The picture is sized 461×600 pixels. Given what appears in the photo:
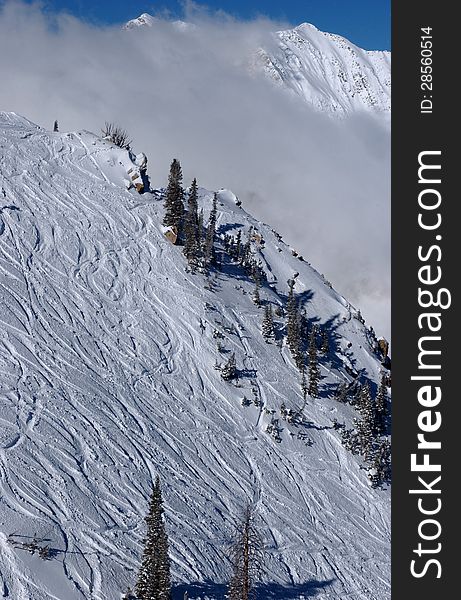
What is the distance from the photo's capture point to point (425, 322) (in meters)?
13.5

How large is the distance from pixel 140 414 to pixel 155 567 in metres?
17.0

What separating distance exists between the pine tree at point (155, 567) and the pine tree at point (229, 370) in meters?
22.3

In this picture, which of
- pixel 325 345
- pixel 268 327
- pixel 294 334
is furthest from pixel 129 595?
pixel 325 345

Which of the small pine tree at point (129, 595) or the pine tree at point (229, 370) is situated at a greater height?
the pine tree at point (229, 370)

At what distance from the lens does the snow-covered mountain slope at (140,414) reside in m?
29.0

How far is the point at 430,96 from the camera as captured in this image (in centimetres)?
1453

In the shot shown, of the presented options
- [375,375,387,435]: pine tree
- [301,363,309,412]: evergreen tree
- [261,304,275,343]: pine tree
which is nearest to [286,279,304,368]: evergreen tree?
[301,363,309,412]: evergreen tree

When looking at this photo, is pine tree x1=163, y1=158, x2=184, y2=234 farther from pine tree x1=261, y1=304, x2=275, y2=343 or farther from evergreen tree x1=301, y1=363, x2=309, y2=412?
evergreen tree x1=301, y1=363, x2=309, y2=412

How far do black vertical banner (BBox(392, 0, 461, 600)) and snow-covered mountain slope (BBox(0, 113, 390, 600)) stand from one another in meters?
16.5

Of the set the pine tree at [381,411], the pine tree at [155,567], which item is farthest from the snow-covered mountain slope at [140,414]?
the pine tree at [155,567]

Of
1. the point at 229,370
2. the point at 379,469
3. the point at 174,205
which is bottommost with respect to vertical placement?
the point at 379,469

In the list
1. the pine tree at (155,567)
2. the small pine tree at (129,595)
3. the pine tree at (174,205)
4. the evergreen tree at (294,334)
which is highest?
the pine tree at (174,205)

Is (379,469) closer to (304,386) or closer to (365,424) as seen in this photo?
(365,424)

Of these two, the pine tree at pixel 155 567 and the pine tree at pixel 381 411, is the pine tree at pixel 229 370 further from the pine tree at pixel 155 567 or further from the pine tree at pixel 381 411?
the pine tree at pixel 155 567
